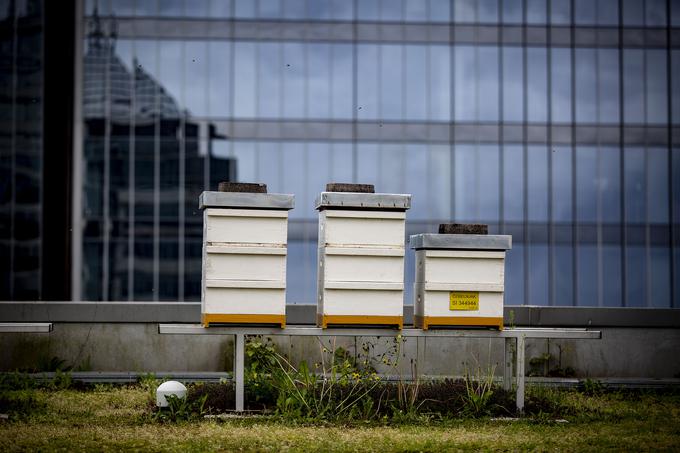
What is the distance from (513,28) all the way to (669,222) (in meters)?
9.50

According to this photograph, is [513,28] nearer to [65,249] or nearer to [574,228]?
[574,228]

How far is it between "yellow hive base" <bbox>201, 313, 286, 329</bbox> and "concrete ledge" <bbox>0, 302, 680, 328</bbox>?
10.6 feet

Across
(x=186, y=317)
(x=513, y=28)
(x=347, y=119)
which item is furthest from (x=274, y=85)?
(x=186, y=317)

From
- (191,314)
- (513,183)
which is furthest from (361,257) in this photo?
(513,183)

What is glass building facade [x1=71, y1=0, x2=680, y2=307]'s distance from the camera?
3534cm

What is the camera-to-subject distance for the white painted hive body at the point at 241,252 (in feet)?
32.1

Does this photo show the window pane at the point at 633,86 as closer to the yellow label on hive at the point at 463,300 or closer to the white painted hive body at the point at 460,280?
the white painted hive body at the point at 460,280

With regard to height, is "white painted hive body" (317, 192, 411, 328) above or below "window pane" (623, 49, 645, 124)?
below

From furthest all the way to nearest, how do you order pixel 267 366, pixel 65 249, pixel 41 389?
pixel 65 249, pixel 41 389, pixel 267 366

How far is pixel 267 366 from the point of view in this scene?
11.1 m

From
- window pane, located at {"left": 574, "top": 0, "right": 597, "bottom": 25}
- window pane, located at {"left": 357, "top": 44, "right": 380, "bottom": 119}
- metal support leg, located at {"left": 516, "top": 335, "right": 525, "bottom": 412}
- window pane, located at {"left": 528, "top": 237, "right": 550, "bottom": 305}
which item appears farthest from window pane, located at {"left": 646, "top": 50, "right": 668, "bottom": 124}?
metal support leg, located at {"left": 516, "top": 335, "right": 525, "bottom": 412}

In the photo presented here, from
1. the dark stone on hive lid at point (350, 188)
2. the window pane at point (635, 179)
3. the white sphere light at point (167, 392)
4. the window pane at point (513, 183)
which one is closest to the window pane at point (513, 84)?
the window pane at point (513, 183)

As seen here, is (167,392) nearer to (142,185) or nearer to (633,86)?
(142,185)

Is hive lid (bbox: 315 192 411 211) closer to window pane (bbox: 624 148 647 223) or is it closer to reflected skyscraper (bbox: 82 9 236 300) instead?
reflected skyscraper (bbox: 82 9 236 300)
